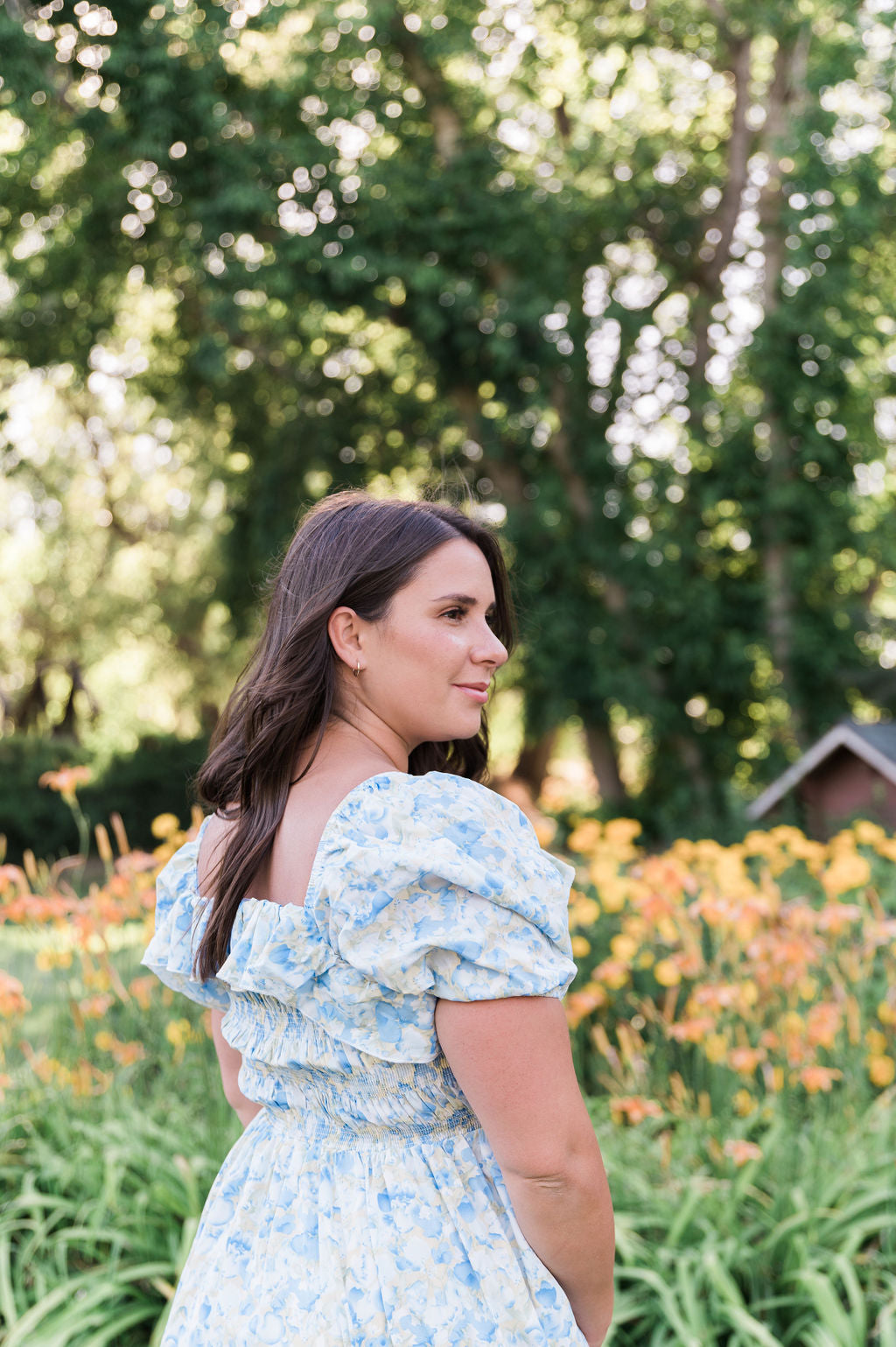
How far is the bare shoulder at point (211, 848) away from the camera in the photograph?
161 cm

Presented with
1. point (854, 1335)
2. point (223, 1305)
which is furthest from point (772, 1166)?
point (223, 1305)

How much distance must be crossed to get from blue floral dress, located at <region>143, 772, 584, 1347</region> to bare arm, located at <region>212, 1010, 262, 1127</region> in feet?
1.12

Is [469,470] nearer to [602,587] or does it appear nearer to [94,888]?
[602,587]

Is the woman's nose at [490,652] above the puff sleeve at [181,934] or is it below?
above

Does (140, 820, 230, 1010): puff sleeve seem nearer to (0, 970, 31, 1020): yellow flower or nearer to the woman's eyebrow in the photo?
the woman's eyebrow

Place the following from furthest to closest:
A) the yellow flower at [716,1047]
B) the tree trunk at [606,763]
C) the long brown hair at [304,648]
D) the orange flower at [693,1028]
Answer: the tree trunk at [606,763]
the yellow flower at [716,1047]
the orange flower at [693,1028]
the long brown hair at [304,648]

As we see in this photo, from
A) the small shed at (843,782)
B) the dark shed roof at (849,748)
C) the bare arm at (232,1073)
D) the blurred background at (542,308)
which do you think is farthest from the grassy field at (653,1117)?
the blurred background at (542,308)

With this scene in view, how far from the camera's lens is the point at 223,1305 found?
1.46 meters

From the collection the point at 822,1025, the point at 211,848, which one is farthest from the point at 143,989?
the point at 211,848

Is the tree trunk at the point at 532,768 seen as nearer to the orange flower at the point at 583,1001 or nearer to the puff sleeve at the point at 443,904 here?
the orange flower at the point at 583,1001

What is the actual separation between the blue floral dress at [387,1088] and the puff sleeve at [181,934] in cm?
19

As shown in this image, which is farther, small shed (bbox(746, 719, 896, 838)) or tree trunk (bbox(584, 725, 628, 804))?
tree trunk (bbox(584, 725, 628, 804))

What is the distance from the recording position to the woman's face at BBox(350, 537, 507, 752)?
1486 millimetres

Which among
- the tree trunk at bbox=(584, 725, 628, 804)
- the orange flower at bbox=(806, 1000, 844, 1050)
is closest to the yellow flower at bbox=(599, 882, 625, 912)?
the orange flower at bbox=(806, 1000, 844, 1050)
